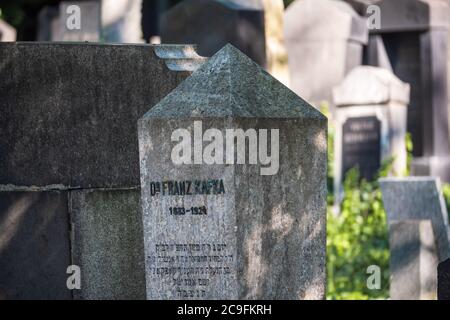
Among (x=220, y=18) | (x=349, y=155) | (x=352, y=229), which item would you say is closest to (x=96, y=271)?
(x=220, y=18)

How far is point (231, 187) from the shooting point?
168 inches

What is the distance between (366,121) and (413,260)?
494cm

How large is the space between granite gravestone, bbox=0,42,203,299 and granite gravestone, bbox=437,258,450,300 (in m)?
1.59

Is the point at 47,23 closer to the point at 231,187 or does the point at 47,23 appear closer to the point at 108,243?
the point at 108,243

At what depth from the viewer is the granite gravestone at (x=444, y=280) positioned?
4.58 m

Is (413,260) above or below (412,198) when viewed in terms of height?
below

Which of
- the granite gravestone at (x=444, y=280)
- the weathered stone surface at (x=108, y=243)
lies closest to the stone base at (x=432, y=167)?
the weathered stone surface at (x=108, y=243)

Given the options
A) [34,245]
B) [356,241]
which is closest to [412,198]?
[356,241]

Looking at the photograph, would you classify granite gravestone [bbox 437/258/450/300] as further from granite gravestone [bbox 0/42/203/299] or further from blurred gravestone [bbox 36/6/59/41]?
blurred gravestone [bbox 36/6/59/41]

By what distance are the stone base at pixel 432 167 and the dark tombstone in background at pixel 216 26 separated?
424 centimetres

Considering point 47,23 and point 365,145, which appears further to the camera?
point 47,23

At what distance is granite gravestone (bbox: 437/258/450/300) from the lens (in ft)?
15.0

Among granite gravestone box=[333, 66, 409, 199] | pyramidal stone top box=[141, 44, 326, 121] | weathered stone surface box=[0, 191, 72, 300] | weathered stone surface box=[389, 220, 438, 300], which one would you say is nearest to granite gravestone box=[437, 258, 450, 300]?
pyramidal stone top box=[141, 44, 326, 121]

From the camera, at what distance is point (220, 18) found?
387 inches
